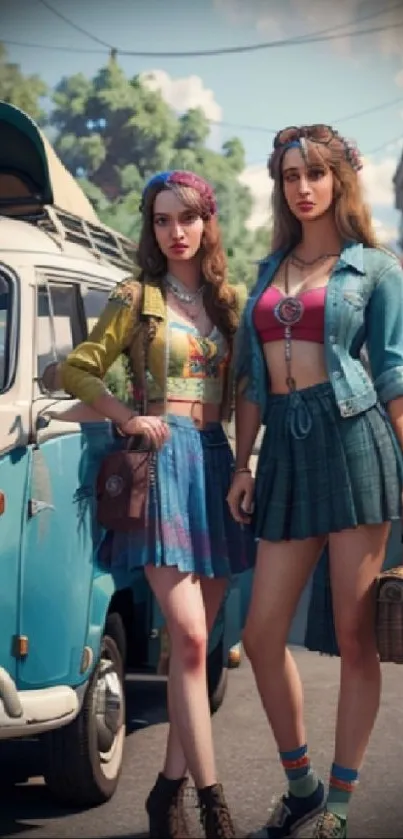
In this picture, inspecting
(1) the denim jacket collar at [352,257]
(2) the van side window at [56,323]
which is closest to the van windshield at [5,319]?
(2) the van side window at [56,323]

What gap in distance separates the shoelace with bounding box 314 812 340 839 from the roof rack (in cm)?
190

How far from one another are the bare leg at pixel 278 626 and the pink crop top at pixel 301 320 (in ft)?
2.10

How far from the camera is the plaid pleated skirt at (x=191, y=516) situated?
387cm

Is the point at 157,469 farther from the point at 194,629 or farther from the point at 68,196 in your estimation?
the point at 68,196

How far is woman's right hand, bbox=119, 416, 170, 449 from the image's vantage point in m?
3.85

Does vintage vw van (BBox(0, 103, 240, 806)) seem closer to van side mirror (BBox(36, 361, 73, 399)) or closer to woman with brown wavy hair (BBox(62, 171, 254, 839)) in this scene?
van side mirror (BBox(36, 361, 73, 399))

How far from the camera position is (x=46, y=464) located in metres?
4.14

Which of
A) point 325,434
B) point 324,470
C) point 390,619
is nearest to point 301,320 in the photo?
point 325,434

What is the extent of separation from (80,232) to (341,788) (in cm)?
268

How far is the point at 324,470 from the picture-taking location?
379 cm

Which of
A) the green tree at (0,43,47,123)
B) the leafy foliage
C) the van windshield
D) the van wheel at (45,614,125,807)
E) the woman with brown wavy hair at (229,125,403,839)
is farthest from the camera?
the leafy foliage

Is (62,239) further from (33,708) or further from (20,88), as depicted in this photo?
(20,88)

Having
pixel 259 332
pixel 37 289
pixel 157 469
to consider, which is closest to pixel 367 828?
pixel 157 469

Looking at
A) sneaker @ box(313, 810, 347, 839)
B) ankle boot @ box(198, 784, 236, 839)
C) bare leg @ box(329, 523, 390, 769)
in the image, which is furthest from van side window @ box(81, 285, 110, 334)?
sneaker @ box(313, 810, 347, 839)
